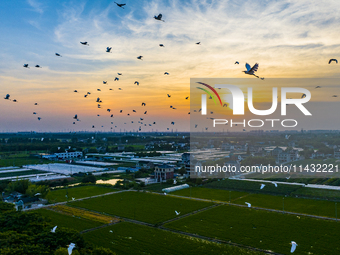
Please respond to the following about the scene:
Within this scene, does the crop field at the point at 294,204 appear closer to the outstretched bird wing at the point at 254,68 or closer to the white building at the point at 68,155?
the outstretched bird wing at the point at 254,68

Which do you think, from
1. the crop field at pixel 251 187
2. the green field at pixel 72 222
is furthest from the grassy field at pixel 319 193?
the green field at pixel 72 222

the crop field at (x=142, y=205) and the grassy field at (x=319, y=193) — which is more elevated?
the grassy field at (x=319, y=193)

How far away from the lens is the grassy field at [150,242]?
1772cm

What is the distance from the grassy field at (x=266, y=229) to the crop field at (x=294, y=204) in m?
2.49

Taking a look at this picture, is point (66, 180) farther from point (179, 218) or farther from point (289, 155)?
point (289, 155)

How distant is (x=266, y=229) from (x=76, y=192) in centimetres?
2441

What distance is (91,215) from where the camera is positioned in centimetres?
2580

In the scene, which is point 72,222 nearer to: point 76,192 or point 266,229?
point 76,192

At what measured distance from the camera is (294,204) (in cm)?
2931

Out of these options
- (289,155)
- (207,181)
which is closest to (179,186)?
(207,181)

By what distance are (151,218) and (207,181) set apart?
18856mm

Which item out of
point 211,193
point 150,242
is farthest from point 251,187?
point 150,242

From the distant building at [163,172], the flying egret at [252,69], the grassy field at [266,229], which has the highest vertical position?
the flying egret at [252,69]

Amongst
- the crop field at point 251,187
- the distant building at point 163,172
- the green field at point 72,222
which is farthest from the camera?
the distant building at point 163,172
